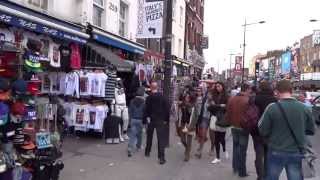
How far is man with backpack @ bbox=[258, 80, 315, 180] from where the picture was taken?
6.61 meters

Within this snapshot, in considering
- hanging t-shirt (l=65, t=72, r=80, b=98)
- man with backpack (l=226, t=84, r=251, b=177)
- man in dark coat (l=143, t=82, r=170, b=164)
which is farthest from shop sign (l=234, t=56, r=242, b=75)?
man with backpack (l=226, t=84, r=251, b=177)

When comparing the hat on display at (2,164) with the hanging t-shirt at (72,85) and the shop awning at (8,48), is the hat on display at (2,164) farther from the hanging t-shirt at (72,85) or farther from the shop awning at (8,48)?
the hanging t-shirt at (72,85)

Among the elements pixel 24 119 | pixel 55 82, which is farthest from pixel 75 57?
pixel 24 119

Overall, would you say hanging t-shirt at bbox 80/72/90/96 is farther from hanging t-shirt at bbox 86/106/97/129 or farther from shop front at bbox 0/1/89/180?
shop front at bbox 0/1/89/180

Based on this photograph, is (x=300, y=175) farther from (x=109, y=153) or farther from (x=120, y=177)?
(x=109, y=153)

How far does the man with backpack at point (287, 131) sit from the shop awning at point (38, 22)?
19.8ft

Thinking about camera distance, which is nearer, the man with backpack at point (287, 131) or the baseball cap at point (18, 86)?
the man with backpack at point (287, 131)

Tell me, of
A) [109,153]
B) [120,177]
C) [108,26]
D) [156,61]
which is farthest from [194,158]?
[156,61]

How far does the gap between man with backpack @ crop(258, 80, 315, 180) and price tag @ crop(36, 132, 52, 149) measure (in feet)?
10.6

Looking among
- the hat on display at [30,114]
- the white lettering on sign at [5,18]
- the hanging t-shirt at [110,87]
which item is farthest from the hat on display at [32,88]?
the hanging t-shirt at [110,87]

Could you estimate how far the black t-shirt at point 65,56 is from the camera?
1391 cm

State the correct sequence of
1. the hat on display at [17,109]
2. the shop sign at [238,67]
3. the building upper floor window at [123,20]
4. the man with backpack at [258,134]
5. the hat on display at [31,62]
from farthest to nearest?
the shop sign at [238,67]
the building upper floor window at [123,20]
the man with backpack at [258,134]
the hat on display at [31,62]
the hat on display at [17,109]

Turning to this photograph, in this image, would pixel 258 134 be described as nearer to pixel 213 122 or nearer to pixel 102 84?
pixel 213 122

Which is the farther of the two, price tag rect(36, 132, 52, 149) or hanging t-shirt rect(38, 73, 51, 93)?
hanging t-shirt rect(38, 73, 51, 93)
